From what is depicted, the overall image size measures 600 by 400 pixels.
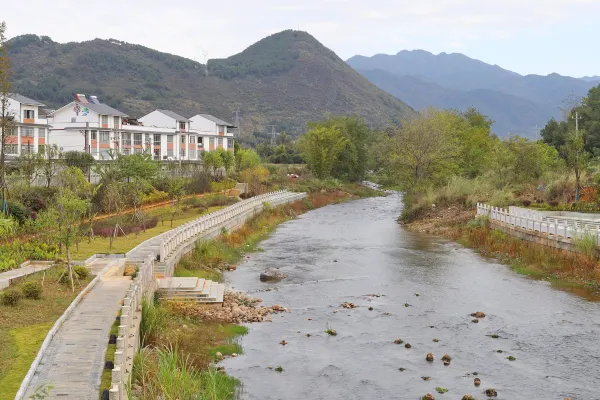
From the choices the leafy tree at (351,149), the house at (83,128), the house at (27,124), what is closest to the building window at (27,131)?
the house at (27,124)

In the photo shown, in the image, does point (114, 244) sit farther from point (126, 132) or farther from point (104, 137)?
point (126, 132)

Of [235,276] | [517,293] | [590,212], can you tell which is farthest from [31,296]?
[590,212]

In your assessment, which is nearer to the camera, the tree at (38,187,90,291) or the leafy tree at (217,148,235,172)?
the tree at (38,187,90,291)

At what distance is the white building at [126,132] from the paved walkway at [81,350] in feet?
174

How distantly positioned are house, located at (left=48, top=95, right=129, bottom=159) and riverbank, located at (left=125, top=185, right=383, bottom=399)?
44785 millimetres

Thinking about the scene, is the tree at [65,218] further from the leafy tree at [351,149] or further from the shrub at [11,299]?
the leafy tree at [351,149]

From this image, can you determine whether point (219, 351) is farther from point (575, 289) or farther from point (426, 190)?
point (426, 190)

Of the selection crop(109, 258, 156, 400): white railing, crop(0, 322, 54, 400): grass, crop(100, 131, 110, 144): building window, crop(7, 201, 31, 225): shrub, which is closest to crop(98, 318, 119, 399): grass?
crop(109, 258, 156, 400): white railing

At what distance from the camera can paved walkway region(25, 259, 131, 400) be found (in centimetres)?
1497

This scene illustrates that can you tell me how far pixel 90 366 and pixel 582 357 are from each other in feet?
52.2

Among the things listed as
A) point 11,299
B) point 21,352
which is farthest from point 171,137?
point 21,352

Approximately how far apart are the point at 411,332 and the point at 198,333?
26.8 ft

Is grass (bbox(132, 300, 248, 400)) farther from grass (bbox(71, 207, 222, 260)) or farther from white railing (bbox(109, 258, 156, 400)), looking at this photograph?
grass (bbox(71, 207, 222, 260))

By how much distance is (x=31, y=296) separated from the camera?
2308 centimetres
